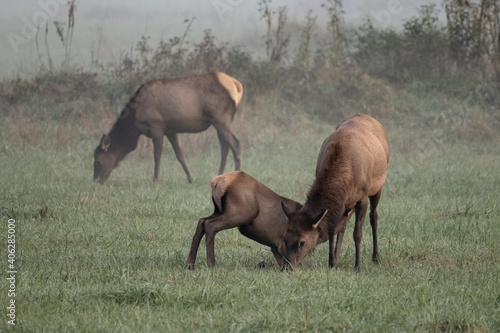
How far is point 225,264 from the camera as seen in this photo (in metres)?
6.80

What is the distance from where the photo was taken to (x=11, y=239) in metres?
7.53

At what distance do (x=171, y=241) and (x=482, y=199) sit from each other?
4.82 meters

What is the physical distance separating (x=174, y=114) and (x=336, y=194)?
782 centimetres

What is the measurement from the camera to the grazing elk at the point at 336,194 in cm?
642

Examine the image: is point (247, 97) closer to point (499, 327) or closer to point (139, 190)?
point (139, 190)

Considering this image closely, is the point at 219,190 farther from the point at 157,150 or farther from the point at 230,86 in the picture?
the point at 230,86

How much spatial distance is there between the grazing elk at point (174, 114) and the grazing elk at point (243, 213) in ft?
22.7

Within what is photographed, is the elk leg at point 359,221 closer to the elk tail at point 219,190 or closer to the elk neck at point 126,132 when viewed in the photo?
the elk tail at point 219,190

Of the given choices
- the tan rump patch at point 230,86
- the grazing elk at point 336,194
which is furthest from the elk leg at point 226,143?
the grazing elk at point 336,194

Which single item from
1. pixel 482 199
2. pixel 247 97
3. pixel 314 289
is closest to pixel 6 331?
pixel 314 289

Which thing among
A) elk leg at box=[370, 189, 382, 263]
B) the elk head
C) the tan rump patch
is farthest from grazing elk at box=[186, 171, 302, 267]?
the tan rump patch

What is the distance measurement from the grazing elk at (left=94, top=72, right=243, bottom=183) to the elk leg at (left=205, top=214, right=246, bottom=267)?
7.09 meters

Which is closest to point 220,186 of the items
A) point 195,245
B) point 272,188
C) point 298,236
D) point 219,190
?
point 219,190

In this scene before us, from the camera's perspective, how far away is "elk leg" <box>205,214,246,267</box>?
6.62m
